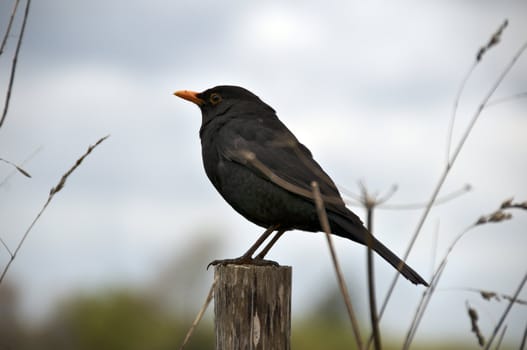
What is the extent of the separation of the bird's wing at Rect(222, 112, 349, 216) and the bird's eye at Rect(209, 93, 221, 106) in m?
0.43

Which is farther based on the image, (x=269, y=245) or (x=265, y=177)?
(x=269, y=245)

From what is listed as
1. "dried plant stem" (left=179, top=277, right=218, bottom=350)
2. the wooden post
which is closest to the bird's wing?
the wooden post

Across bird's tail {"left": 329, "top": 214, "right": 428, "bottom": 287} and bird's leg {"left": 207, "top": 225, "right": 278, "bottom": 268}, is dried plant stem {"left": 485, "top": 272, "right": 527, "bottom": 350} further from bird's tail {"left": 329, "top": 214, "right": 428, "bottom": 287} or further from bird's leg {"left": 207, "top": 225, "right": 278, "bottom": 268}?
bird's leg {"left": 207, "top": 225, "right": 278, "bottom": 268}

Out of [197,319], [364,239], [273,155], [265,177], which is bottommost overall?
[197,319]

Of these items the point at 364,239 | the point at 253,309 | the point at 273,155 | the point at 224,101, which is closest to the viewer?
the point at 253,309

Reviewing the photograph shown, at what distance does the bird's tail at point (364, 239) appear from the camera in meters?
3.78

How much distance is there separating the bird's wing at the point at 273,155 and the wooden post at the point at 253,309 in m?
0.86

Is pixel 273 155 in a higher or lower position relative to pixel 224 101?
lower

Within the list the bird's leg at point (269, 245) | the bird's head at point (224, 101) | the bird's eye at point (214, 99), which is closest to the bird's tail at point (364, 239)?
the bird's leg at point (269, 245)

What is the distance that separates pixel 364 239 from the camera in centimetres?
444

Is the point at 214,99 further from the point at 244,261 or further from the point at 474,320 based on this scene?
the point at 474,320

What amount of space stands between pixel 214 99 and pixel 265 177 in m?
1.28

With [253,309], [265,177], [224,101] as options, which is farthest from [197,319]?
[224,101]

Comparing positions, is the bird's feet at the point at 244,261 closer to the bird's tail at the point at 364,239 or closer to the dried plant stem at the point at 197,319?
the bird's tail at the point at 364,239
